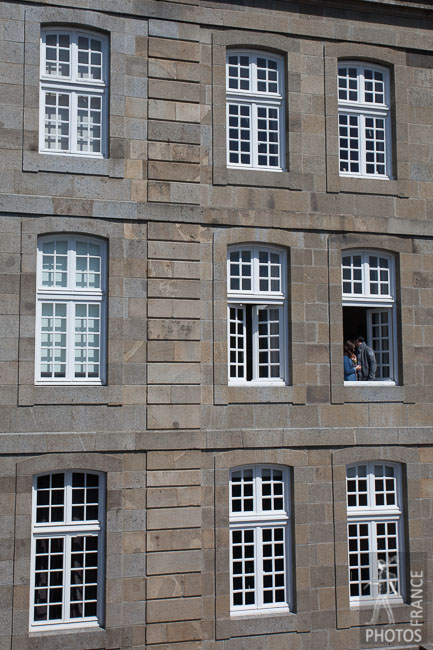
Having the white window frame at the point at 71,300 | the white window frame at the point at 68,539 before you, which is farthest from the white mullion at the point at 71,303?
the white window frame at the point at 68,539

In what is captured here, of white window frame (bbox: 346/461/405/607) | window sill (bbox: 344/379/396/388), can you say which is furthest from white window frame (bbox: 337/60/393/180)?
white window frame (bbox: 346/461/405/607)

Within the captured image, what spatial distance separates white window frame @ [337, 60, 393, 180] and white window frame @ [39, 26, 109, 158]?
14.9 feet

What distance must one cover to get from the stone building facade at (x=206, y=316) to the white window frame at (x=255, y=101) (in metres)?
0.04

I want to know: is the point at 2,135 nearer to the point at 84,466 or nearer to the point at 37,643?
the point at 84,466

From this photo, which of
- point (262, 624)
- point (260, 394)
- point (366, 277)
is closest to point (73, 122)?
point (260, 394)

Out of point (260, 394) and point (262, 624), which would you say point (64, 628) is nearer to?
point (262, 624)

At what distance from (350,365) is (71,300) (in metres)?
5.33

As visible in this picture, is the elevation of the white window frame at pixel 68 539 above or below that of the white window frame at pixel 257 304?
below

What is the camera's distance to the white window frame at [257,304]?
14617 millimetres

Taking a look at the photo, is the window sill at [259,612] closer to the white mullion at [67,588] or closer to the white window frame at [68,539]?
the white window frame at [68,539]

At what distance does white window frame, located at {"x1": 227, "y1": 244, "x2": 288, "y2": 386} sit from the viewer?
1462cm

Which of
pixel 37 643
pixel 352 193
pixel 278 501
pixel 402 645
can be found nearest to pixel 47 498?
pixel 37 643

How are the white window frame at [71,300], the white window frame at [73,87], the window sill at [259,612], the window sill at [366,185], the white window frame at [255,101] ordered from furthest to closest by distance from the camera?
the window sill at [366,185] → the white window frame at [255,101] → the white window frame at [73,87] → the window sill at [259,612] → the white window frame at [71,300]

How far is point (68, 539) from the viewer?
44.2ft
